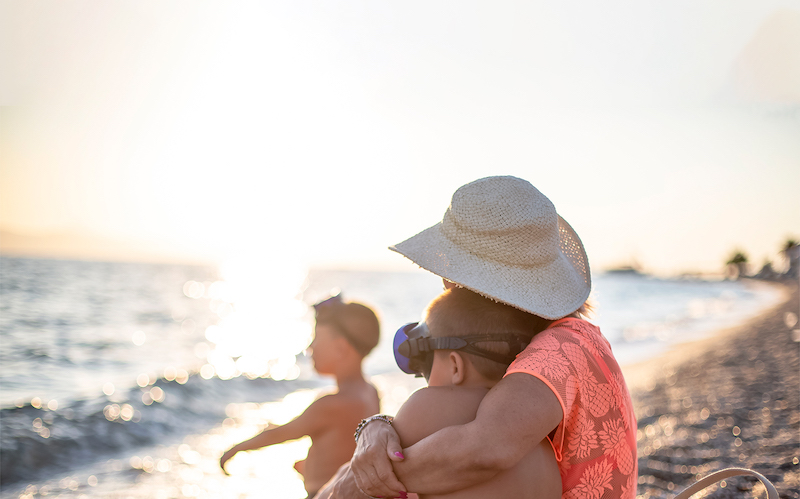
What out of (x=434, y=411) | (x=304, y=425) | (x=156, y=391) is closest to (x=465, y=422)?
(x=434, y=411)

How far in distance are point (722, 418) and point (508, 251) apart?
6.07 m

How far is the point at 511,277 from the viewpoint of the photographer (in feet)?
5.67

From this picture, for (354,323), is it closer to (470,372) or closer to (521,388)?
(470,372)

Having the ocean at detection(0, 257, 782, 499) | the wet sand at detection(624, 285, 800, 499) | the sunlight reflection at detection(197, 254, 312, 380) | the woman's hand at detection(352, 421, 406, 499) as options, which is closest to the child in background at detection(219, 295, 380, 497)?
the ocean at detection(0, 257, 782, 499)

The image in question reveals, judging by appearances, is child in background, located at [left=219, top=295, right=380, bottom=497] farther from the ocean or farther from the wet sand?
the wet sand

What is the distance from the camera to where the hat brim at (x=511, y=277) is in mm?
1672

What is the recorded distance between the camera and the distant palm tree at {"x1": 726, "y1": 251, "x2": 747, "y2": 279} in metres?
73.2

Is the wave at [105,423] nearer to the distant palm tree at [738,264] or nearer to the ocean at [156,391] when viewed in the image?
the ocean at [156,391]

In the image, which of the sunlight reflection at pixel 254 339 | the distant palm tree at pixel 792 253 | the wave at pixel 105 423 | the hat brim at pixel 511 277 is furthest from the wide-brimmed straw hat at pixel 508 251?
the distant palm tree at pixel 792 253

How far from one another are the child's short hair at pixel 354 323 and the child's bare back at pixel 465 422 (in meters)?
1.70

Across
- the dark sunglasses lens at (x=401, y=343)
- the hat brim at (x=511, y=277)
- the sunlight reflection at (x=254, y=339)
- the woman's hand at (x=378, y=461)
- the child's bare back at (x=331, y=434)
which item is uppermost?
the hat brim at (x=511, y=277)

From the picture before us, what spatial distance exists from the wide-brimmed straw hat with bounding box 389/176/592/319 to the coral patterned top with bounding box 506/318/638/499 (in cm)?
10

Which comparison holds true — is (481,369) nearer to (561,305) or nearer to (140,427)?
(561,305)

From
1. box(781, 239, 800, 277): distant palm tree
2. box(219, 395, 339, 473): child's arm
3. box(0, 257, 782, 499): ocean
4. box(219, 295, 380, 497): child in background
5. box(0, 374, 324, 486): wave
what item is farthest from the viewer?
box(781, 239, 800, 277): distant palm tree
